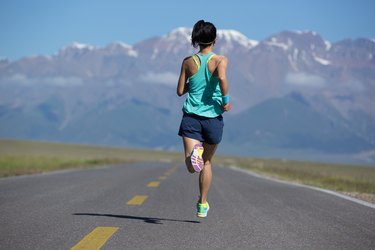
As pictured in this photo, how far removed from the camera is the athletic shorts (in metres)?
7.30

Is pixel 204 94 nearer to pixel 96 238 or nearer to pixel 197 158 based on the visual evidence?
pixel 197 158

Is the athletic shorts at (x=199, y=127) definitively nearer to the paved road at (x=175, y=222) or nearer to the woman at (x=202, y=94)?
the woman at (x=202, y=94)

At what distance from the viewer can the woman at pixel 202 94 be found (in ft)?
23.8

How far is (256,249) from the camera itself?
597 cm

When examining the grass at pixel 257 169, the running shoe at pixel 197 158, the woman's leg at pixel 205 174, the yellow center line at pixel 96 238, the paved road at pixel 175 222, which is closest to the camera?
the yellow center line at pixel 96 238

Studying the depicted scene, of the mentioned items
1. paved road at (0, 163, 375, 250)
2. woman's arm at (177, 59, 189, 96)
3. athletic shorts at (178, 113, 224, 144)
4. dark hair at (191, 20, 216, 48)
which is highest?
dark hair at (191, 20, 216, 48)

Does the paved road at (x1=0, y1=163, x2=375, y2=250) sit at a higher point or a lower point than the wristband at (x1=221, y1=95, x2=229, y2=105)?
lower

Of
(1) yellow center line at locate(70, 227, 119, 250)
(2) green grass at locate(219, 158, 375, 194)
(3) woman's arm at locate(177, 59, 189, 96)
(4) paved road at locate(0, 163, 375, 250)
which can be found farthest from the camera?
(2) green grass at locate(219, 158, 375, 194)

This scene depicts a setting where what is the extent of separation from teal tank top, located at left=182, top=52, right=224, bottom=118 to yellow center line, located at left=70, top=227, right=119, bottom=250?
1.62 metres

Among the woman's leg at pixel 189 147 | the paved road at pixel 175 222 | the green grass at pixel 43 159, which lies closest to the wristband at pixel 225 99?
the woman's leg at pixel 189 147

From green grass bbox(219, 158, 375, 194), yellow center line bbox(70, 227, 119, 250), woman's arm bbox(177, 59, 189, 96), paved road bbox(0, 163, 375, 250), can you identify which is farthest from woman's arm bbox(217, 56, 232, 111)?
green grass bbox(219, 158, 375, 194)

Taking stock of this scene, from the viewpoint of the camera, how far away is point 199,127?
731 cm

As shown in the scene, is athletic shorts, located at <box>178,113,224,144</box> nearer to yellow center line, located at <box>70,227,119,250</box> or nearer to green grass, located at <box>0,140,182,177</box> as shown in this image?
yellow center line, located at <box>70,227,119,250</box>

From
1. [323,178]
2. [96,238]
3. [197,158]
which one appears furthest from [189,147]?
[323,178]
